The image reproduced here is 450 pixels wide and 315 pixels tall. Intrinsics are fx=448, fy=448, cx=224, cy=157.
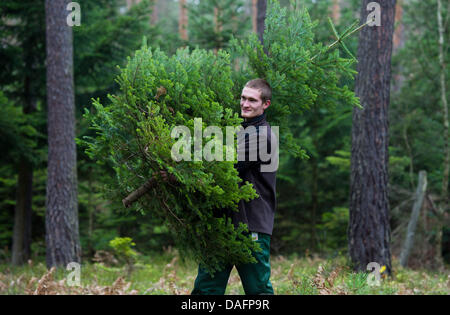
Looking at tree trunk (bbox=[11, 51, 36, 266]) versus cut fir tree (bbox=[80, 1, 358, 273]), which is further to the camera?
tree trunk (bbox=[11, 51, 36, 266])

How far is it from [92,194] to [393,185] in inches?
342

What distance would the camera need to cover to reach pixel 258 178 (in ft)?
13.2

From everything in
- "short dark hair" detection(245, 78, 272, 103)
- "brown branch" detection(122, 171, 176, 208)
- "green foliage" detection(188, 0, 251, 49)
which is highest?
"green foliage" detection(188, 0, 251, 49)

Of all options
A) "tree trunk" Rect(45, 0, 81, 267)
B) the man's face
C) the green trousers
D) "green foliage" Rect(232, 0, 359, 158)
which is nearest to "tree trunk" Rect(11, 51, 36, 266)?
"tree trunk" Rect(45, 0, 81, 267)

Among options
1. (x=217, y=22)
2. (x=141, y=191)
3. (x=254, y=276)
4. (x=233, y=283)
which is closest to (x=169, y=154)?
(x=141, y=191)

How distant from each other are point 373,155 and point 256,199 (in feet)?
15.4

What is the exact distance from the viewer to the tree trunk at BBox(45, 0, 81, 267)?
355 inches

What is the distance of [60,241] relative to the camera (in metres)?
9.04

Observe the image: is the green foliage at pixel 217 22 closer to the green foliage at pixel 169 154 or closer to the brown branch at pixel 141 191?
the green foliage at pixel 169 154

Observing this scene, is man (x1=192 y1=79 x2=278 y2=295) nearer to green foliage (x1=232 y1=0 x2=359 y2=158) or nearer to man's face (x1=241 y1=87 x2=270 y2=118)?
man's face (x1=241 y1=87 x2=270 y2=118)

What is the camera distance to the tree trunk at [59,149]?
9016mm

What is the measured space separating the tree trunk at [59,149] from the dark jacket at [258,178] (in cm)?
604

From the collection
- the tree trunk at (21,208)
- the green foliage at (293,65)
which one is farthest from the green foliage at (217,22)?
the green foliage at (293,65)
